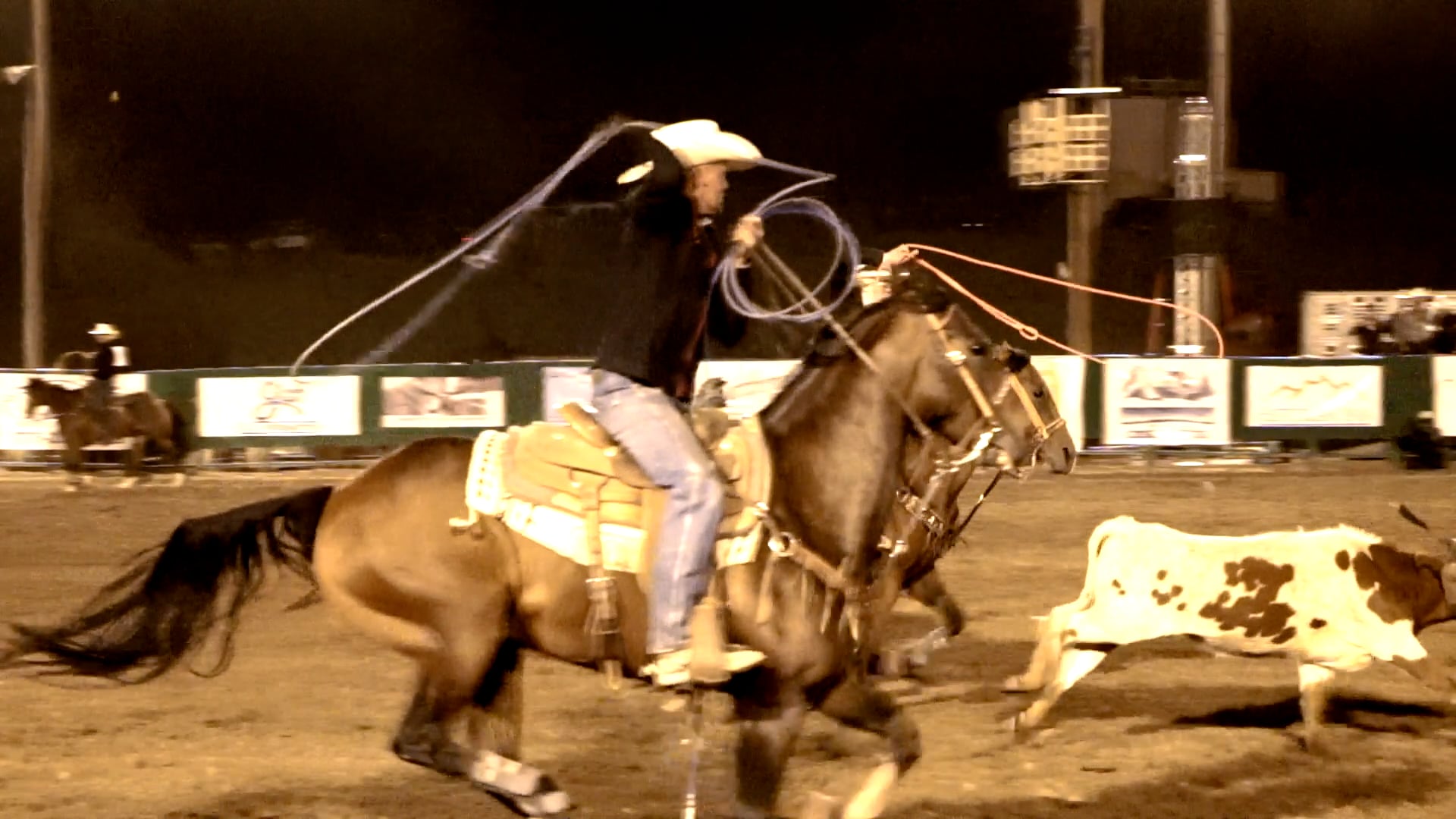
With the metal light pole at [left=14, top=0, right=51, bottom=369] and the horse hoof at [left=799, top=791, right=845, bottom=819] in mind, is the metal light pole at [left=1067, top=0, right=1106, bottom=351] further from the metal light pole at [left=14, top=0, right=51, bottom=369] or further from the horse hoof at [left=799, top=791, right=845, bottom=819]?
the horse hoof at [left=799, top=791, right=845, bottom=819]

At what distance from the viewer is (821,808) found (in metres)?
5.46

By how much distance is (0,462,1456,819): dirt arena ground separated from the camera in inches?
253

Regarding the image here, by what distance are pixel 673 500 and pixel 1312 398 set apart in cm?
1551

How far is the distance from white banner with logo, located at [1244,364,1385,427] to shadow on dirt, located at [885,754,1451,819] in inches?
499

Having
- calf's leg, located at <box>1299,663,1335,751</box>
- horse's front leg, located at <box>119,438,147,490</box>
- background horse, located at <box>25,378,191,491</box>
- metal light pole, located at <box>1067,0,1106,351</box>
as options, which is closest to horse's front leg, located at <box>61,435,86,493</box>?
background horse, located at <box>25,378,191,491</box>

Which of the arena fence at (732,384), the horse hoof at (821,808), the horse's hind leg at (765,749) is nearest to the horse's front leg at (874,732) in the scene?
the horse hoof at (821,808)

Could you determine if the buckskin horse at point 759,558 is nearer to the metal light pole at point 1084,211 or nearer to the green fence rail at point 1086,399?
the green fence rail at point 1086,399

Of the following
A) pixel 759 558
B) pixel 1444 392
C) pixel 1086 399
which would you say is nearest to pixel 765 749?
pixel 759 558

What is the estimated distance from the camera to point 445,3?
1834 inches

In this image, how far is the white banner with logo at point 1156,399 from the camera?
62.8 ft

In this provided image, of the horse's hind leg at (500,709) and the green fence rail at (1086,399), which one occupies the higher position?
the green fence rail at (1086,399)

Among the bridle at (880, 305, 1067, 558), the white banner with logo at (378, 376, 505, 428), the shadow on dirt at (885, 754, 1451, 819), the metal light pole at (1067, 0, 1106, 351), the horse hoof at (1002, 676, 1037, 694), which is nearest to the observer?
the bridle at (880, 305, 1067, 558)

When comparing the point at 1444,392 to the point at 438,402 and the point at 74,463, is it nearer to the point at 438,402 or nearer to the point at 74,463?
the point at 438,402

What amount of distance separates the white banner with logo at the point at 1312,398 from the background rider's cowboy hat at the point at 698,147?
49.1 ft
